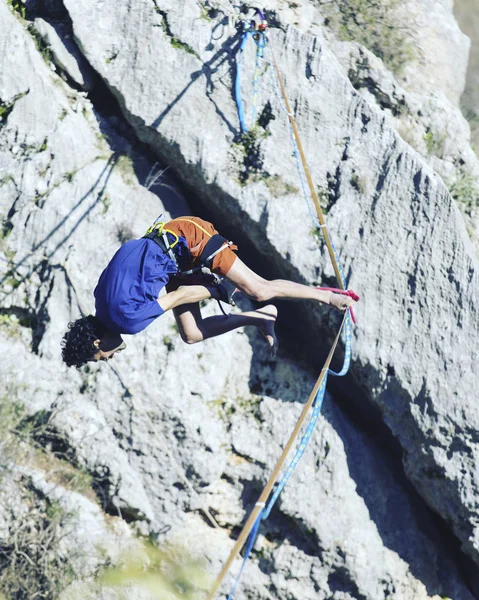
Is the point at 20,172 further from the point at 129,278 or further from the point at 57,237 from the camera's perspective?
the point at 129,278

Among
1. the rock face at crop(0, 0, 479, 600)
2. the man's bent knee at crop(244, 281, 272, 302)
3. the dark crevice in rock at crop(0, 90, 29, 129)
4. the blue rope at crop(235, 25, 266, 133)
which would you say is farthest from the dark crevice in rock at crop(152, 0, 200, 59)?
the man's bent knee at crop(244, 281, 272, 302)

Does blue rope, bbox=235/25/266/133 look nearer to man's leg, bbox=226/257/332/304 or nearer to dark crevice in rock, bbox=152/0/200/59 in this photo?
dark crevice in rock, bbox=152/0/200/59

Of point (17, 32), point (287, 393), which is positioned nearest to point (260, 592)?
point (287, 393)

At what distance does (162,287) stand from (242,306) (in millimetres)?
2688

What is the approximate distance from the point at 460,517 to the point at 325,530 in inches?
55.1

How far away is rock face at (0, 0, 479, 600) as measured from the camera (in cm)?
791

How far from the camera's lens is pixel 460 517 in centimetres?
802

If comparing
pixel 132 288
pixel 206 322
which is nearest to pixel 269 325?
pixel 206 322

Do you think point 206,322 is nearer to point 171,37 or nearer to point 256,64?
point 256,64

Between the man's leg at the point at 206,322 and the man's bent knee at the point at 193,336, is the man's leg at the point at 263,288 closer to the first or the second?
the man's leg at the point at 206,322

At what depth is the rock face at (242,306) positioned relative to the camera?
791 cm

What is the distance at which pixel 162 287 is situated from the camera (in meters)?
5.94

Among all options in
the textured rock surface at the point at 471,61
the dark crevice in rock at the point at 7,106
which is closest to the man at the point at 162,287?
the dark crevice in rock at the point at 7,106

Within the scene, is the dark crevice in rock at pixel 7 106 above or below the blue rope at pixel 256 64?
below
